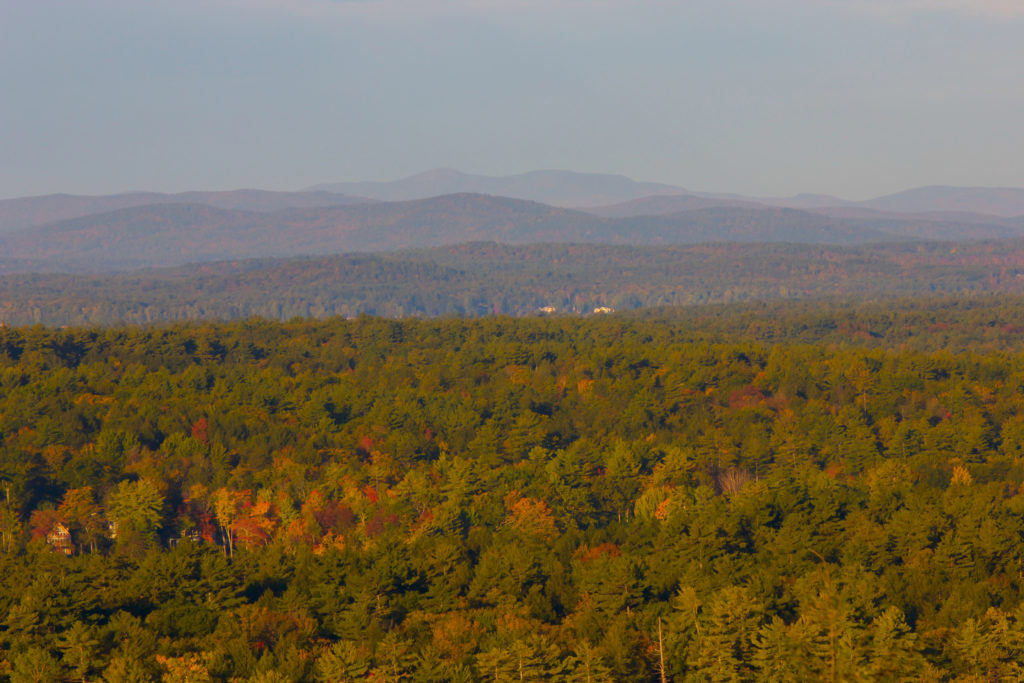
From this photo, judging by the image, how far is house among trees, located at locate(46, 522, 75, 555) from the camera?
296 feet

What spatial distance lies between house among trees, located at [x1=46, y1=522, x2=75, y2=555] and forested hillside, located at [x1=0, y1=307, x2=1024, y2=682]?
0.20 metres

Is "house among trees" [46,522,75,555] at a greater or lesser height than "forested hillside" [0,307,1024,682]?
lesser

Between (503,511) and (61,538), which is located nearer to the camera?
(61,538)

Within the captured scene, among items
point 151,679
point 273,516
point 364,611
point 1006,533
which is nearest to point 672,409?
point 273,516

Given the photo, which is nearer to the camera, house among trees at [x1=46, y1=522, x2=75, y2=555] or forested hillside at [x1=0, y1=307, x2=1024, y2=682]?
forested hillside at [x1=0, y1=307, x2=1024, y2=682]

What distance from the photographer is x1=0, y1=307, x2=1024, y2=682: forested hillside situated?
57344mm

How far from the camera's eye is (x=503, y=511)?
93188 mm

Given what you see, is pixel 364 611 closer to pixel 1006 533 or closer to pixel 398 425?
pixel 1006 533

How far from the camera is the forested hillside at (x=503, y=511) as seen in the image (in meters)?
57.3

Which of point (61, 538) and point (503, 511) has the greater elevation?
point (503, 511)

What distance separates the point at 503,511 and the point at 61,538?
29445mm

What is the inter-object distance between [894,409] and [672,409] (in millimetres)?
20746

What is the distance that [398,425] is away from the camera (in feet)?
395

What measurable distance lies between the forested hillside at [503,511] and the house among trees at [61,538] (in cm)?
20
